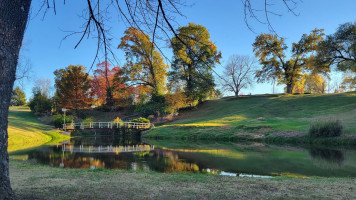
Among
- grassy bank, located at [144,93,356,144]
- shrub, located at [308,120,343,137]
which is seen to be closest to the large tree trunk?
grassy bank, located at [144,93,356,144]

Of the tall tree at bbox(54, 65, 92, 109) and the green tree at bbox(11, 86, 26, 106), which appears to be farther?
the green tree at bbox(11, 86, 26, 106)

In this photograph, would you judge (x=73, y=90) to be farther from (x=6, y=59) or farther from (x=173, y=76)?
(x=6, y=59)

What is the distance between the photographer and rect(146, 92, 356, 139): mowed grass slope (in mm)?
25344

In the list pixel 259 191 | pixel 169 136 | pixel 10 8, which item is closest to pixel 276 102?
pixel 169 136

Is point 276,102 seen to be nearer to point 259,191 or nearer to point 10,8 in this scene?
point 259,191

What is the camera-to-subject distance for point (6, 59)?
3.17 metres

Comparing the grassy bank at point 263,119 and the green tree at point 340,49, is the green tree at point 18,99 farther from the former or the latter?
the green tree at point 340,49

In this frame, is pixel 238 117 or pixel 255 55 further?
pixel 255 55

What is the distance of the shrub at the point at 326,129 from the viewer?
19.5 metres

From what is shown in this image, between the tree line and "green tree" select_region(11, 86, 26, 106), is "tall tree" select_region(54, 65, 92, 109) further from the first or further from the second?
"green tree" select_region(11, 86, 26, 106)

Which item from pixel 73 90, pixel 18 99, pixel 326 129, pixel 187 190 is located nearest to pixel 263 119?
pixel 326 129

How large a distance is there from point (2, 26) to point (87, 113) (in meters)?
46.4

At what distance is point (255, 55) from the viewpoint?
4922 cm

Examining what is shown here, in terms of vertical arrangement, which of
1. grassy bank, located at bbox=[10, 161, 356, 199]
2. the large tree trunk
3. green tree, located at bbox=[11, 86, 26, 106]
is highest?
green tree, located at bbox=[11, 86, 26, 106]
